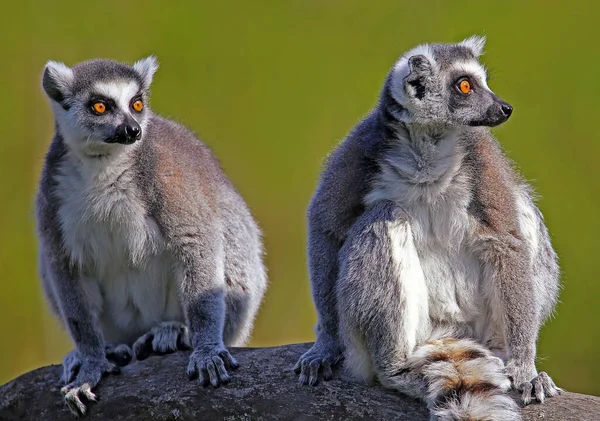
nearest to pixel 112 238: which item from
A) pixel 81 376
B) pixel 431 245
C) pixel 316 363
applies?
pixel 81 376

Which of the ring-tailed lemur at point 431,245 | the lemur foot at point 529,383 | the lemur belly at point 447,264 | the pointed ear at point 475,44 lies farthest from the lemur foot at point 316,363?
the pointed ear at point 475,44

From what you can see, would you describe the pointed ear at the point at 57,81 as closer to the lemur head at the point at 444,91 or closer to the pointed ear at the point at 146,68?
the pointed ear at the point at 146,68

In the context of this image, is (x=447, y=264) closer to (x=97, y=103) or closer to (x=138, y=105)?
(x=138, y=105)

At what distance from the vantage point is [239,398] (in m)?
3.97

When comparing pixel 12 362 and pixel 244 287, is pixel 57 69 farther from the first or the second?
pixel 12 362

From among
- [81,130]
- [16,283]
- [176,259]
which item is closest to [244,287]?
[176,259]

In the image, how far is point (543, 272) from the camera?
13.6ft

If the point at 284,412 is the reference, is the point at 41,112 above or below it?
above

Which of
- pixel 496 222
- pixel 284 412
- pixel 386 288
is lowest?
pixel 284 412

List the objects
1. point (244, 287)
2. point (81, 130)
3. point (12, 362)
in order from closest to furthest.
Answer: point (81, 130)
point (244, 287)
point (12, 362)

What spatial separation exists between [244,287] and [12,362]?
134 inches

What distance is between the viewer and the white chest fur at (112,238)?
445cm

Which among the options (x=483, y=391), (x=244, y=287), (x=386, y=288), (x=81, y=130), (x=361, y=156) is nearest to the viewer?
(x=483, y=391)

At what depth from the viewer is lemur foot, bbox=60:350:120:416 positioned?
4.25 metres
